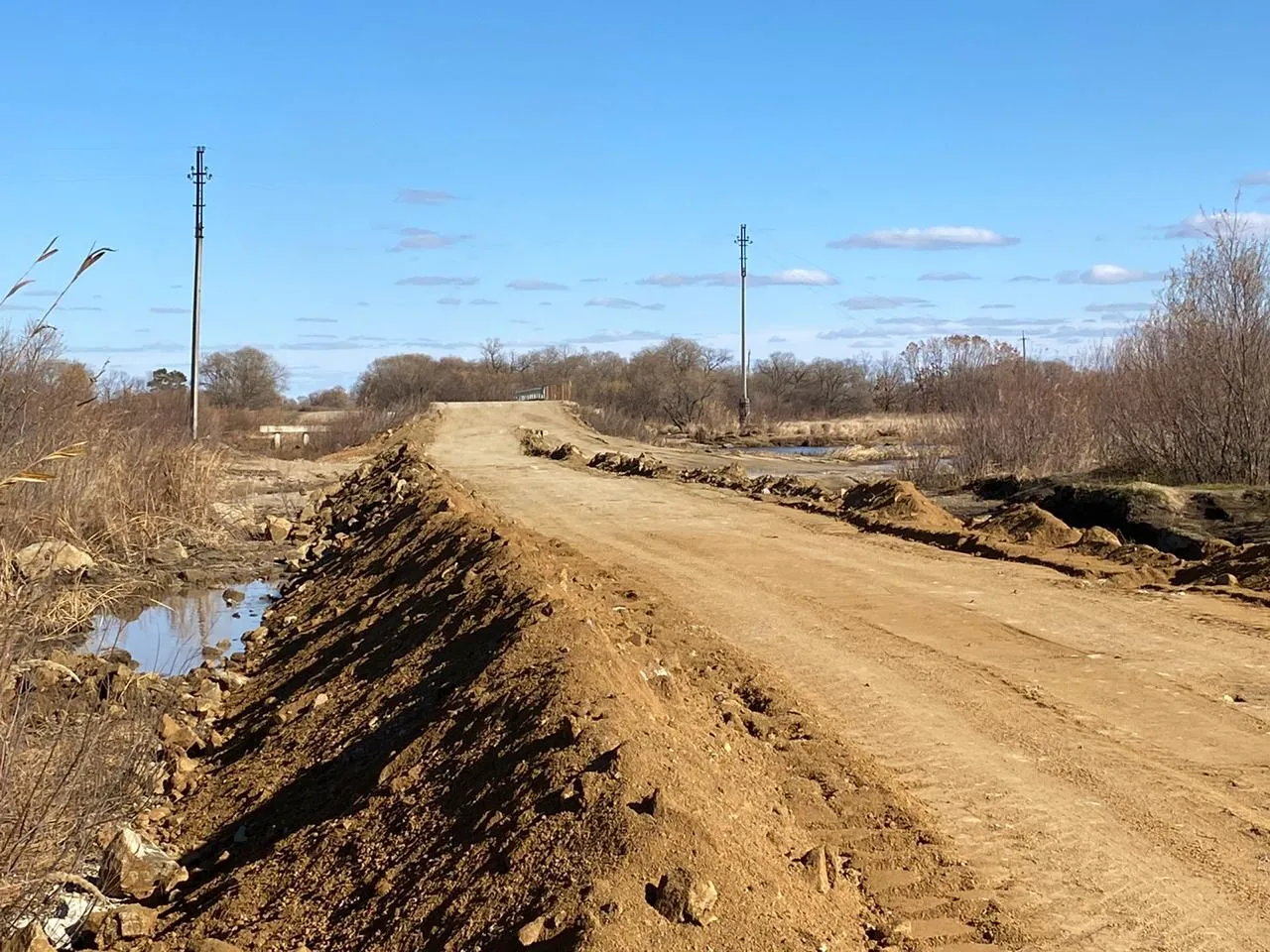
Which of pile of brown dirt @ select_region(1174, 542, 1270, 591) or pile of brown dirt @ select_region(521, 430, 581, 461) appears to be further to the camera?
pile of brown dirt @ select_region(521, 430, 581, 461)

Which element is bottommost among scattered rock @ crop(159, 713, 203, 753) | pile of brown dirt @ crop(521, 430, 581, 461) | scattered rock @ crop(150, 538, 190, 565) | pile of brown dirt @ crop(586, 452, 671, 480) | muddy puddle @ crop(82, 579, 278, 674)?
muddy puddle @ crop(82, 579, 278, 674)

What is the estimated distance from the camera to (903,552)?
1588 cm

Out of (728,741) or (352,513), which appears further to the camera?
(352,513)

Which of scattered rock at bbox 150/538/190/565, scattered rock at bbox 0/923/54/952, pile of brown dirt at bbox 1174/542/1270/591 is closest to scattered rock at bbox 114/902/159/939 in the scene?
scattered rock at bbox 0/923/54/952

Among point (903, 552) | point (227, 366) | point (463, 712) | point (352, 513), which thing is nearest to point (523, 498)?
point (352, 513)

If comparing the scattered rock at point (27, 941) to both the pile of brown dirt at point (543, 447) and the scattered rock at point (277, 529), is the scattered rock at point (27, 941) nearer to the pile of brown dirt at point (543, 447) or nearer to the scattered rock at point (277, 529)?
the scattered rock at point (277, 529)

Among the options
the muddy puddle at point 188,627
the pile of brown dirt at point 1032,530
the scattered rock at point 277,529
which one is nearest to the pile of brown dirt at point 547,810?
the muddy puddle at point 188,627

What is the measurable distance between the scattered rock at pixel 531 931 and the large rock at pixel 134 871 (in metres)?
2.94

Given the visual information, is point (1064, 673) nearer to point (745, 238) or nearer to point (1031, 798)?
point (1031, 798)

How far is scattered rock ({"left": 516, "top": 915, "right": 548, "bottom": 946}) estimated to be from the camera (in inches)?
171

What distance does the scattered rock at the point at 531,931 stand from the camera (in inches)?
171

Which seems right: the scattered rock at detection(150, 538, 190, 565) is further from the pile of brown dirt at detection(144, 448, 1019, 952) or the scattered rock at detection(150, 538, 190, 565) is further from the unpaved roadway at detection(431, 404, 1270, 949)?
the pile of brown dirt at detection(144, 448, 1019, 952)

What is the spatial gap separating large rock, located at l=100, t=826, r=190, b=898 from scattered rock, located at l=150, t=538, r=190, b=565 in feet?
44.6

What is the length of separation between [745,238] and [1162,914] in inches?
2662
